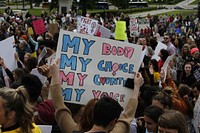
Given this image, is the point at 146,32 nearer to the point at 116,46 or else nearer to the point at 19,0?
the point at 116,46

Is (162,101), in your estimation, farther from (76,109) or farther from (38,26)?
(38,26)

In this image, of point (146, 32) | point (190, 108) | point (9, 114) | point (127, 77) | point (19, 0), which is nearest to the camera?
point (9, 114)

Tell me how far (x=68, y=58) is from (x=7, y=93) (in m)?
1.51

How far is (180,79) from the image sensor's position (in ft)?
33.0

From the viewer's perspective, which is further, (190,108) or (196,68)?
(196,68)

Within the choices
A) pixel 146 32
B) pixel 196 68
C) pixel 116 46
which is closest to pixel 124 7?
pixel 146 32

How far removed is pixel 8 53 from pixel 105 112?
200 inches

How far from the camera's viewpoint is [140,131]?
18.5ft

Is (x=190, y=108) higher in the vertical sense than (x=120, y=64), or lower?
lower

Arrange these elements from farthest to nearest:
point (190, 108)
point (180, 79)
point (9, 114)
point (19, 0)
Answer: point (19, 0) < point (180, 79) < point (190, 108) < point (9, 114)

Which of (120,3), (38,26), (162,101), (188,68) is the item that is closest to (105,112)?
(162,101)

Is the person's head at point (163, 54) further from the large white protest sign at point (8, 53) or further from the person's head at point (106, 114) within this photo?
the person's head at point (106, 114)

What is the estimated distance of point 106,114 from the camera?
4027 millimetres

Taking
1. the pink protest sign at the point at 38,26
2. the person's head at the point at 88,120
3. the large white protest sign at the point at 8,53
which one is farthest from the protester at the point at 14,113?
the pink protest sign at the point at 38,26
